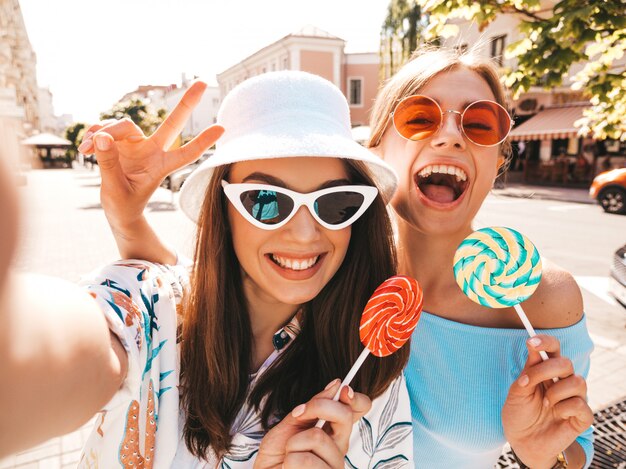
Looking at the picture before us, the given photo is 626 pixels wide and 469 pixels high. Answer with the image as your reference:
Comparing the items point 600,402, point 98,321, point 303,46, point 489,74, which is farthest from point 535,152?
point 98,321

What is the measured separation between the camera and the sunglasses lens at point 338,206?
1.40m

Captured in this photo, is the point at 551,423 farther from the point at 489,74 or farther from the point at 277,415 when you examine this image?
the point at 489,74

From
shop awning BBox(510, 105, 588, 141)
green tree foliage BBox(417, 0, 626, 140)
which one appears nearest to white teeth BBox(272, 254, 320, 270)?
green tree foliage BBox(417, 0, 626, 140)

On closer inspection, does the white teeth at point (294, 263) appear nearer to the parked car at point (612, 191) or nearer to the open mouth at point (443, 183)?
the open mouth at point (443, 183)

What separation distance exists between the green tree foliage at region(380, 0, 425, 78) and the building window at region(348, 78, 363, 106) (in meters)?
12.2

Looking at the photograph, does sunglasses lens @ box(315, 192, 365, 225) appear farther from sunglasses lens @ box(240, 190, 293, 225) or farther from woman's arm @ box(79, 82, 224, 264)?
woman's arm @ box(79, 82, 224, 264)

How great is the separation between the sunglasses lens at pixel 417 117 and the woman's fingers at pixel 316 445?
124 cm

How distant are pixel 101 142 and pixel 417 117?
1216mm

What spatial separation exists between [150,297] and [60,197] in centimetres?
2156

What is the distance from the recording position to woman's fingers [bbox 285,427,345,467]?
3.76 feet

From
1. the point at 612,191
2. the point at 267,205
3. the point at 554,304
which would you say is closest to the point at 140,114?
the point at 612,191

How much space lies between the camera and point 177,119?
1535 mm

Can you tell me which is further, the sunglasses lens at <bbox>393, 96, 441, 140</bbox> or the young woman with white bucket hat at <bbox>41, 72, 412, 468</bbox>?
the sunglasses lens at <bbox>393, 96, 441, 140</bbox>

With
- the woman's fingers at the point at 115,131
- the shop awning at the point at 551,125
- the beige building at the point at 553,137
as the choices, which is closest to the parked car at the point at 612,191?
the beige building at the point at 553,137
